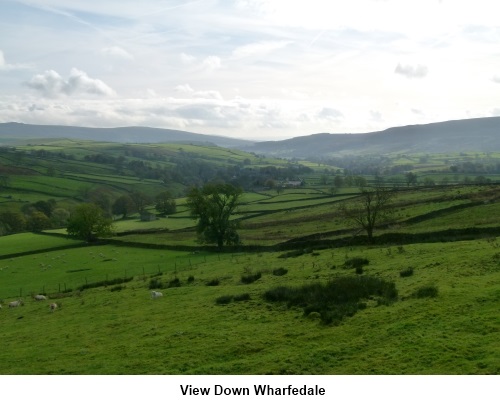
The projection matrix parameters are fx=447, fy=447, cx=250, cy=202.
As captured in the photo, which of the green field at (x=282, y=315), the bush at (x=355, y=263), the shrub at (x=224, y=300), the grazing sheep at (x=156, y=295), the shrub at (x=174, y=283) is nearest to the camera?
the green field at (x=282, y=315)

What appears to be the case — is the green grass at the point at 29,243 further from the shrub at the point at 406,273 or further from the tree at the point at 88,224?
the shrub at the point at 406,273

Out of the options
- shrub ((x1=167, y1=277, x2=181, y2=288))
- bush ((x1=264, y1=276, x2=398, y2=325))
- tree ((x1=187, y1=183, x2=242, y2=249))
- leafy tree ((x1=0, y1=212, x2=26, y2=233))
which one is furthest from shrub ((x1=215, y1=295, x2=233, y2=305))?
leafy tree ((x1=0, y1=212, x2=26, y2=233))

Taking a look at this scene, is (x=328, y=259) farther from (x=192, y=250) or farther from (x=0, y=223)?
(x=0, y=223)

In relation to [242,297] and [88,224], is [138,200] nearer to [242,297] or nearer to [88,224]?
[88,224]

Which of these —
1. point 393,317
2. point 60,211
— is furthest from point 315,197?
point 393,317

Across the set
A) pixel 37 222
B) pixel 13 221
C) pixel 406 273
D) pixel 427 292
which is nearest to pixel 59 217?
pixel 37 222

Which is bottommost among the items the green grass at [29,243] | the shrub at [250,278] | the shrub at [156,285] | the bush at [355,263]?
the green grass at [29,243]

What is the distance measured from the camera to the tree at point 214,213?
2628 inches

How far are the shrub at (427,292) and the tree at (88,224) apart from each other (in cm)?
7345

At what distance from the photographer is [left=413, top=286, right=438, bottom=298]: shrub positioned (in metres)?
20.6

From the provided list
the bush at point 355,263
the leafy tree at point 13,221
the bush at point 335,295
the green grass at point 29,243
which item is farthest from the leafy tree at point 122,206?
the bush at point 335,295

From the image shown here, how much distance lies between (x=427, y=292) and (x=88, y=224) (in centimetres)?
7416

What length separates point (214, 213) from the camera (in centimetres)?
6738

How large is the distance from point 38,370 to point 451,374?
54.4 ft
